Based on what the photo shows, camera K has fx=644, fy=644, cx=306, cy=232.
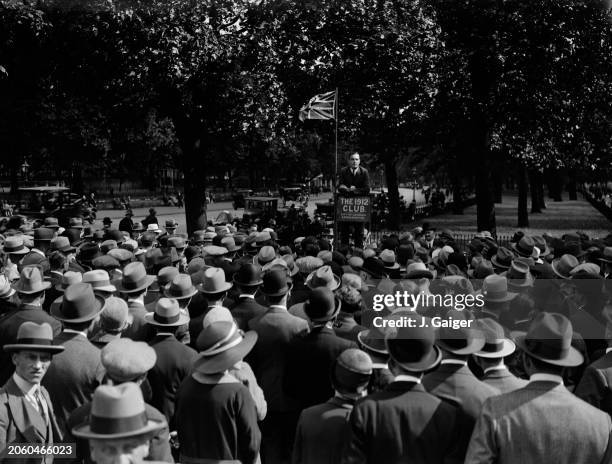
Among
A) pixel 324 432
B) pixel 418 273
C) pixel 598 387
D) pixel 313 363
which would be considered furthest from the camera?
pixel 418 273

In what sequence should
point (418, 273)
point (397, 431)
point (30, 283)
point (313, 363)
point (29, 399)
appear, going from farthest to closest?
point (418, 273) < point (30, 283) < point (313, 363) < point (29, 399) < point (397, 431)

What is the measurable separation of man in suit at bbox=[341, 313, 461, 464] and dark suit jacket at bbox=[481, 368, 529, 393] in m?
0.62

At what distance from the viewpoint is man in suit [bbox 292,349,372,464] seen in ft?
14.0

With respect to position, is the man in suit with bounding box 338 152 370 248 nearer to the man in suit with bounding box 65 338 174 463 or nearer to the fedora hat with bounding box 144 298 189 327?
the fedora hat with bounding box 144 298 189 327

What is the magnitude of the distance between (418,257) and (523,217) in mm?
24916

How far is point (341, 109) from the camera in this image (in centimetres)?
2405

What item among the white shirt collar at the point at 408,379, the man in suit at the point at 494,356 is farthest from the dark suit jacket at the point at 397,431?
the man in suit at the point at 494,356

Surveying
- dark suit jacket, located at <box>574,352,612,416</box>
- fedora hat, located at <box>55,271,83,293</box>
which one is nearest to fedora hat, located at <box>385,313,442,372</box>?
dark suit jacket, located at <box>574,352,612,416</box>

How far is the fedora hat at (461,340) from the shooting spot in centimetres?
457

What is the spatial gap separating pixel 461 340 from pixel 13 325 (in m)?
4.24

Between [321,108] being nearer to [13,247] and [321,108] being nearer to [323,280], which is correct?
[13,247]

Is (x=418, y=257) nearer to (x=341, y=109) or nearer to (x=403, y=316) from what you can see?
(x=403, y=316)

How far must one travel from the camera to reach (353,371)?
14.0ft

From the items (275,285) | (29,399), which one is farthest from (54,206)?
(29,399)
